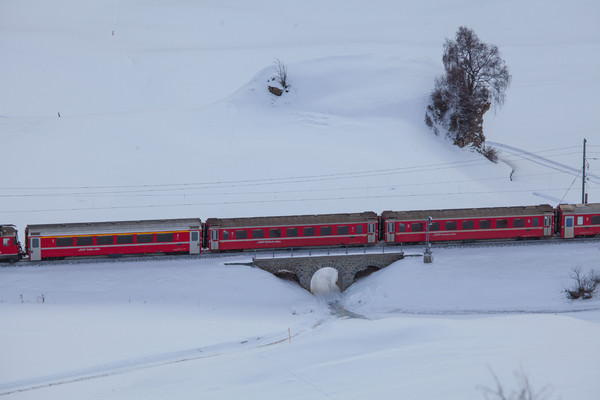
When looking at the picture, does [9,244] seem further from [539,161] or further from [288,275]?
[539,161]

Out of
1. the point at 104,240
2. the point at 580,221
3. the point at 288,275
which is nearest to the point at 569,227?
the point at 580,221

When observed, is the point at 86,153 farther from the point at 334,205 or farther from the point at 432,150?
the point at 432,150

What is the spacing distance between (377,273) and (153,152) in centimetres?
3178

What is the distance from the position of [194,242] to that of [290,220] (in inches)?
276

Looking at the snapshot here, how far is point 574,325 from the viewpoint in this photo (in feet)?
101

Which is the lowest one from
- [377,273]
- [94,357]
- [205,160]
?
[94,357]

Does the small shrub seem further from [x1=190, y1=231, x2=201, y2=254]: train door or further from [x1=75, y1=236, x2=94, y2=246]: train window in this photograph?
[x1=75, y1=236, x2=94, y2=246]: train window

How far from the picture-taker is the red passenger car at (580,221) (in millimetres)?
50062

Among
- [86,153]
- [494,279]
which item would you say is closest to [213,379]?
[494,279]

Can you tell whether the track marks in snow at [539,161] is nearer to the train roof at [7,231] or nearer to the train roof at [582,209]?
the train roof at [582,209]

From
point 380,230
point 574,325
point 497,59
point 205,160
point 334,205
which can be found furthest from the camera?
point 497,59

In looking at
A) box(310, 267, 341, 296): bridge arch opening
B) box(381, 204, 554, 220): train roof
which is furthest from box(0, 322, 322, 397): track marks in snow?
box(381, 204, 554, 220): train roof

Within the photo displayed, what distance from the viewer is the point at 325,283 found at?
51.1 m

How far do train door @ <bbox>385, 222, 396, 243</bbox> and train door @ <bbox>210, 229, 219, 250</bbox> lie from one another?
1237 cm
